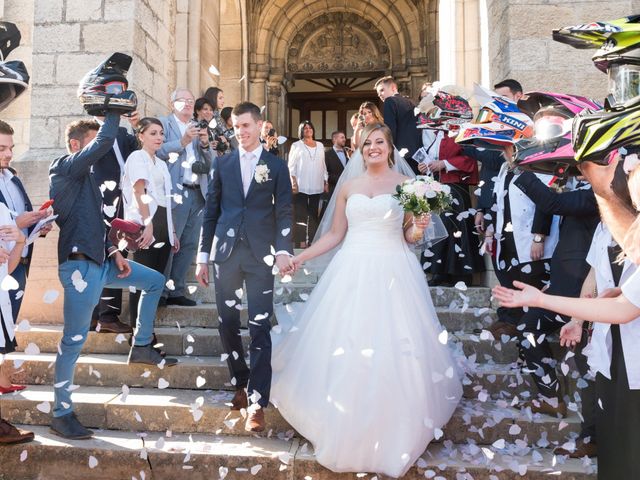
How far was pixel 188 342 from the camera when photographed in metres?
4.38

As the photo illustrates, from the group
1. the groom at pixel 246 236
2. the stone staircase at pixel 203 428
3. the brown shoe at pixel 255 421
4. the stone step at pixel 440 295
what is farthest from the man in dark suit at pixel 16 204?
the brown shoe at pixel 255 421

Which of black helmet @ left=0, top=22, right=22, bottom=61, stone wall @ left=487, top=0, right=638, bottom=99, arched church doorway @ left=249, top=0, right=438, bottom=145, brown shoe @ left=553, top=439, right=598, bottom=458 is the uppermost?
arched church doorway @ left=249, top=0, right=438, bottom=145

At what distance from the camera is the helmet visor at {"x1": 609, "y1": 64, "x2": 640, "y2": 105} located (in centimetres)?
167

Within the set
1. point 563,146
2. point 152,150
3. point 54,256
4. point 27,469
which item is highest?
point 152,150

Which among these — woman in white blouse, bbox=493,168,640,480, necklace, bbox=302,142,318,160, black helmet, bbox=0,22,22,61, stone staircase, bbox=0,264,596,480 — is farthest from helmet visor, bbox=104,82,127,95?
necklace, bbox=302,142,318,160

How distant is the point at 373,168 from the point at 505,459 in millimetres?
2170

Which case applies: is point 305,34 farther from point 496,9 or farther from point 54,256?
point 54,256

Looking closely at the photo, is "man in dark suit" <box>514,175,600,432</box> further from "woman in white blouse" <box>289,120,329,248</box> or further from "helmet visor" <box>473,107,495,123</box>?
"woman in white blouse" <box>289,120,329,248</box>

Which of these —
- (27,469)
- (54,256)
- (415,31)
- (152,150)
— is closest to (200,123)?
(152,150)

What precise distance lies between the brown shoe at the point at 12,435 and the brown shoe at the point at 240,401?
1.33 m

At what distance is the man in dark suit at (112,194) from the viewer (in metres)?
4.36

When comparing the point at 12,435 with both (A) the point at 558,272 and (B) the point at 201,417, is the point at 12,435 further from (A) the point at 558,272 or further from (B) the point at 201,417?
(A) the point at 558,272

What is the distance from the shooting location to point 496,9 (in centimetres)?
563

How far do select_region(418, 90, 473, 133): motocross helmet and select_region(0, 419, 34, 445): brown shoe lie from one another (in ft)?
13.0
